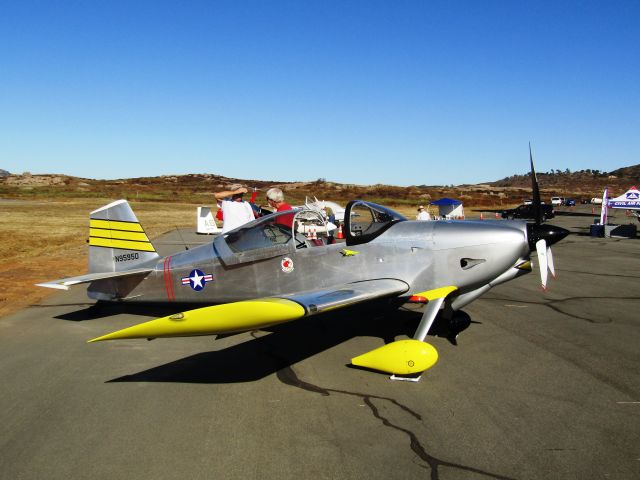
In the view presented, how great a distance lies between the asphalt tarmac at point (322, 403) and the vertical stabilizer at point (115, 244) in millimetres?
1077

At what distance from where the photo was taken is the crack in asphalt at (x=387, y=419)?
3.58 meters

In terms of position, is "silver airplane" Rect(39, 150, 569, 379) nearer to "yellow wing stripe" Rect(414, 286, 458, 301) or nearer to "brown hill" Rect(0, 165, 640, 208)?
"yellow wing stripe" Rect(414, 286, 458, 301)

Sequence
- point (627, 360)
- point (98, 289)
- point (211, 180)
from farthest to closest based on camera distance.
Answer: point (211, 180) < point (98, 289) < point (627, 360)

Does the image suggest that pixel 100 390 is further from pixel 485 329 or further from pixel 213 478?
pixel 485 329

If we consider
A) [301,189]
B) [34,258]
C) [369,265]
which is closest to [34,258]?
[34,258]

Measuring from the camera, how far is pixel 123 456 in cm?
380

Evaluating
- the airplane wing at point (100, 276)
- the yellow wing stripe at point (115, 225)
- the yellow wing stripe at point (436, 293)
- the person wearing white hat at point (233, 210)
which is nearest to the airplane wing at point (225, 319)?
the yellow wing stripe at point (436, 293)

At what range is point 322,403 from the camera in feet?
15.7

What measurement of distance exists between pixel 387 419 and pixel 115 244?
617 centimetres

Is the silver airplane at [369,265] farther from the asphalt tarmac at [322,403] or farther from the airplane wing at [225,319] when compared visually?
the asphalt tarmac at [322,403]

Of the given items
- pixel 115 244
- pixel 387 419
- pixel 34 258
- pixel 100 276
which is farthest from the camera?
pixel 34 258

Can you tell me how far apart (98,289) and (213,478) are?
5.87 m

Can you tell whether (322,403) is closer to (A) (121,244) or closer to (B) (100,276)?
(B) (100,276)

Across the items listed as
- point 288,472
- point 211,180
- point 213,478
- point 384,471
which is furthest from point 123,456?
point 211,180
